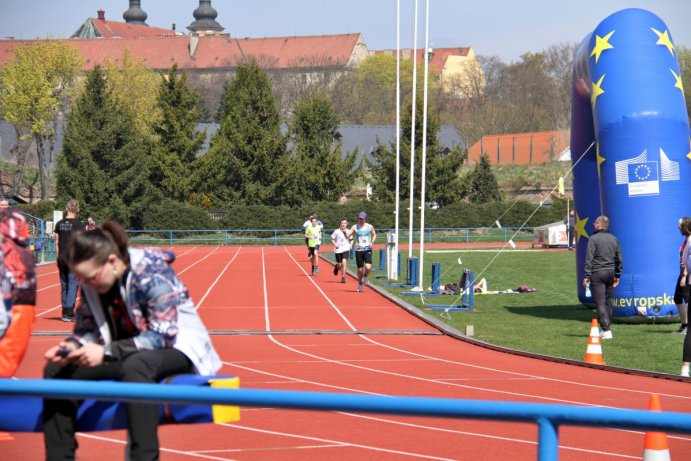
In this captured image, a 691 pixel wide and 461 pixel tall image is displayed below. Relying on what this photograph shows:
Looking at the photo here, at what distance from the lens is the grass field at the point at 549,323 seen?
15.5 meters

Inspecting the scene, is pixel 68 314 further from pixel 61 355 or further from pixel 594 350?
pixel 61 355

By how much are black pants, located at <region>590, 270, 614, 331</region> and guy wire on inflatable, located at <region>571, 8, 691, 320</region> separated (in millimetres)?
1547

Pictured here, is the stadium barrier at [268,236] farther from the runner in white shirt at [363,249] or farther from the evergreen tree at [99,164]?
the runner in white shirt at [363,249]

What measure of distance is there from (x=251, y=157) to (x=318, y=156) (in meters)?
4.44

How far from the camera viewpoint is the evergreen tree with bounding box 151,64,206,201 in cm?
7025

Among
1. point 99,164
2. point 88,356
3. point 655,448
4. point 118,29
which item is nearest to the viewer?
point 88,356

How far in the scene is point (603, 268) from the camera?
17188 mm

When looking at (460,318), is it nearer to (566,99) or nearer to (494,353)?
(494,353)

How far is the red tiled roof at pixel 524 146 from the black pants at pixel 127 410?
283 ft

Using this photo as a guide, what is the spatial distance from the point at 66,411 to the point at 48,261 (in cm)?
3982

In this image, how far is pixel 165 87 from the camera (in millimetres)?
70688

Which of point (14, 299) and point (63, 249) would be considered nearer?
point (14, 299)

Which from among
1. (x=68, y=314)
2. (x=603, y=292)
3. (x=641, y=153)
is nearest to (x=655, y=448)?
(x=603, y=292)

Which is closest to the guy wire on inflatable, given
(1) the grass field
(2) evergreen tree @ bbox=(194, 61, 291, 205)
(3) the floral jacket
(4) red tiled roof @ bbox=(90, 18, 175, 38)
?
(1) the grass field
